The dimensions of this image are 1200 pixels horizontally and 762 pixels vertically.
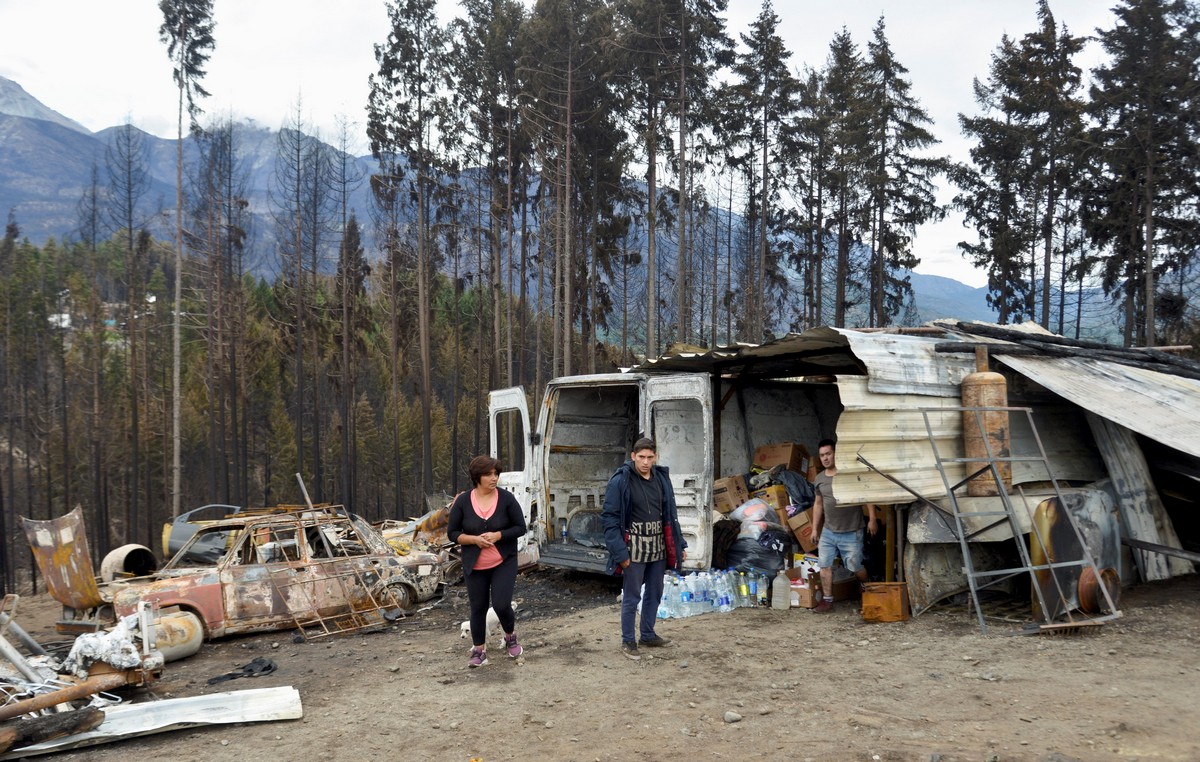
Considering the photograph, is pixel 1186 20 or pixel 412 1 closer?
pixel 1186 20

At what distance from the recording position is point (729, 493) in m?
9.68

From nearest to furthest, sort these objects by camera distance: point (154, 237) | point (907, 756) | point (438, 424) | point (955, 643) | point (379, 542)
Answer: point (907, 756) → point (955, 643) → point (379, 542) → point (154, 237) → point (438, 424)

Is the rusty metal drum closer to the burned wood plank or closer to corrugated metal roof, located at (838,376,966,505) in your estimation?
corrugated metal roof, located at (838,376,966,505)

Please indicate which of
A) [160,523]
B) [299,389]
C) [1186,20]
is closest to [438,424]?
[299,389]

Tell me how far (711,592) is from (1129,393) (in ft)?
15.0

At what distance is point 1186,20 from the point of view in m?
21.5

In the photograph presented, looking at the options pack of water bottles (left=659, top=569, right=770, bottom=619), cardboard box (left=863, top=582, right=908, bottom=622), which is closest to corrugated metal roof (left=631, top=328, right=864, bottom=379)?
cardboard box (left=863, top=582, right=908, bottom=622)

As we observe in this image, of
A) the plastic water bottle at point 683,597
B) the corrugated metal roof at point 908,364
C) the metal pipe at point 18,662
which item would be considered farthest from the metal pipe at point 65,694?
the corrugated metal roof at point 908,364

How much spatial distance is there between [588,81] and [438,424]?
1855cm

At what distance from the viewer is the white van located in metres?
8.87

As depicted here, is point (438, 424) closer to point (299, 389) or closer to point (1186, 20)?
point (299, 389)

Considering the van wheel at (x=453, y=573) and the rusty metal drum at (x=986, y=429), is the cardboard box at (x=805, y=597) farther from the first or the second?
the van wheel at (x=453, y=573)

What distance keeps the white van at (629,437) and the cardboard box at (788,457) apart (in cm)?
26

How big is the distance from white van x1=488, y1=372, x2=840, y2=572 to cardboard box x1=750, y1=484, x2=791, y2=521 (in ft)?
2.62
